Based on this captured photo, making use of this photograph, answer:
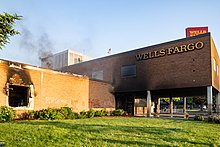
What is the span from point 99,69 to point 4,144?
69.2 feet

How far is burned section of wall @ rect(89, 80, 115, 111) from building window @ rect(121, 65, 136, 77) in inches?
85.9

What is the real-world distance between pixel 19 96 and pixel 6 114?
112 inches

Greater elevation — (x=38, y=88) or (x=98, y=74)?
(x=98, y=74)

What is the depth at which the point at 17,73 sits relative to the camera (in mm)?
14258

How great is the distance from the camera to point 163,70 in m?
20.4

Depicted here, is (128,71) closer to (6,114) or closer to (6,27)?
(6,114)

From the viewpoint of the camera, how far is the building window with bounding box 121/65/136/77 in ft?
74.8

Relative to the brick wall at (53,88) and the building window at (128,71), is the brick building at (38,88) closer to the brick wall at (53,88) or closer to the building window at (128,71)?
the brick wall at (53,88)

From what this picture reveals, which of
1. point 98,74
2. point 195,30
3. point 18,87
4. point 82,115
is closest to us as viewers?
point 18,87

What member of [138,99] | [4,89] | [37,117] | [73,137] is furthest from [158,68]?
[73,137]

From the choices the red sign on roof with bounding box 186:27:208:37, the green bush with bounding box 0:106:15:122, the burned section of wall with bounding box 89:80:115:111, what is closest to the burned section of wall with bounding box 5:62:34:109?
the green bush with bounding box 0:106:15:122

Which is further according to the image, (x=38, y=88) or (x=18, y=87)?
(x=38, y=88)

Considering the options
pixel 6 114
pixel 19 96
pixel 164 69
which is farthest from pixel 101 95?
pixel 6 114

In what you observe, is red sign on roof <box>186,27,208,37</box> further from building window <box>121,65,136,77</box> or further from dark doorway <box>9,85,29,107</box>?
dark doorway <box>9,85,29,107</box>
